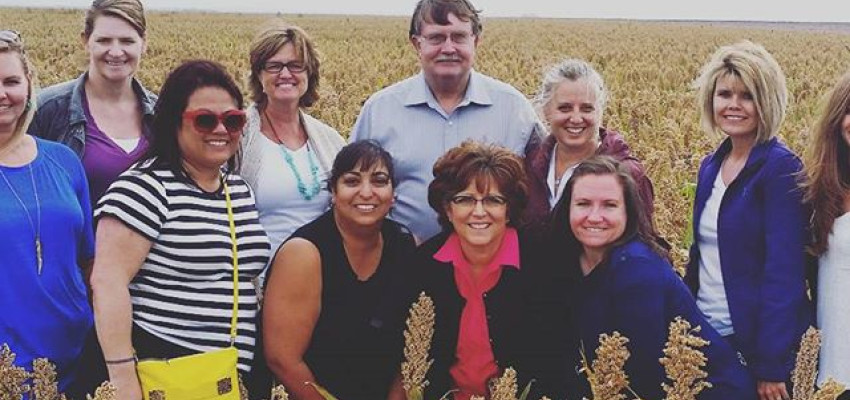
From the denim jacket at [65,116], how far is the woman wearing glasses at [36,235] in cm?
58

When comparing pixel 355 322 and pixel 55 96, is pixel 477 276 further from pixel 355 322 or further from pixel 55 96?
pixel 55 96

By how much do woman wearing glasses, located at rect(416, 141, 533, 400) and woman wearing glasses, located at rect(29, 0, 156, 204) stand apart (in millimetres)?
1403

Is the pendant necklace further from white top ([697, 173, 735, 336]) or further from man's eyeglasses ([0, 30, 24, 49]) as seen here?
white top ([697, 173, 735, 336])

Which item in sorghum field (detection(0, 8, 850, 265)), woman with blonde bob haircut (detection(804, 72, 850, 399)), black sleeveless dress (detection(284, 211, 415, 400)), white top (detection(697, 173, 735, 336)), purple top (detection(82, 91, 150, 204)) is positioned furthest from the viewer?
sorghum field (detection(0, 8, 850, 265))

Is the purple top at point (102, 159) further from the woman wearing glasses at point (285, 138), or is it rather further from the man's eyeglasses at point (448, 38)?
the man's eyeglasses at point (448, 38)

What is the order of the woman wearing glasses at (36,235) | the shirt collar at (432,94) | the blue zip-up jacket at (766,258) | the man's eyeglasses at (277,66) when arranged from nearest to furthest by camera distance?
1. the woman wearing glasses at (36,235)
2. the blue zip-up jacket at (766,258)
3. the man's eyeglasses at (277,66)
4. the shirt collar at (432,94)

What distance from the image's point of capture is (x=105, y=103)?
434 centimetres

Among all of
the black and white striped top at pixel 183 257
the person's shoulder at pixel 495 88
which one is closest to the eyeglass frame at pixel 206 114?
the black and white striped top at pixel 183 257

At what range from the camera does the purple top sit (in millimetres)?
4043

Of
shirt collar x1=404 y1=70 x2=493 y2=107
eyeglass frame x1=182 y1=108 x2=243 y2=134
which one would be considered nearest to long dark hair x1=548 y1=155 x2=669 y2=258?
shirt collar x1=404 y1=70 x2=493 y2=107

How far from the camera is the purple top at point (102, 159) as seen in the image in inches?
159

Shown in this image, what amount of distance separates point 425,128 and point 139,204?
1653 mm

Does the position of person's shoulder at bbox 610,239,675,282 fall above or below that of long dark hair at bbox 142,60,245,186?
below

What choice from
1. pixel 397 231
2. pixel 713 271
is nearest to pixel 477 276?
pixel 397 231
